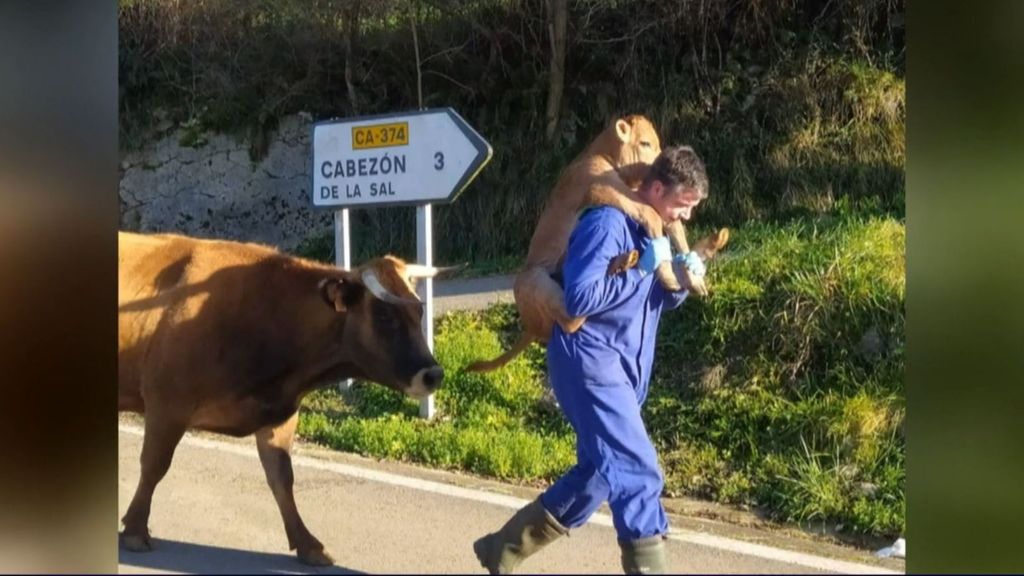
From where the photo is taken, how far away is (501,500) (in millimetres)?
4398

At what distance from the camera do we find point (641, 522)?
142 inches

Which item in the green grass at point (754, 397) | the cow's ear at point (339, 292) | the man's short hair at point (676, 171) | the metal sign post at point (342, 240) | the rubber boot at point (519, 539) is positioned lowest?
the rubber boot at point (519, 539)

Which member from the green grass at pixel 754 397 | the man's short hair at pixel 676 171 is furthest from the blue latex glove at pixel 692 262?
the green grass at pixel 754 397

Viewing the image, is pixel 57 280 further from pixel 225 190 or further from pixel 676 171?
pixel 676 171

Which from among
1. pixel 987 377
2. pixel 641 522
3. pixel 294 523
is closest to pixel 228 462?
pixel 294 523

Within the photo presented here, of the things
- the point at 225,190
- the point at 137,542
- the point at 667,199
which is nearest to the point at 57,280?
the point at 225,190

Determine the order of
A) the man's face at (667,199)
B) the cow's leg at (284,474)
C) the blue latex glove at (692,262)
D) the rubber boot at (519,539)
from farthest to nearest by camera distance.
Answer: the cow's leg at (284,474) < the rubber boot at (519,539) < the man's face at (667,199) < the blue latex glove at (692,262)

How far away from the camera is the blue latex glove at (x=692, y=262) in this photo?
3504 mm

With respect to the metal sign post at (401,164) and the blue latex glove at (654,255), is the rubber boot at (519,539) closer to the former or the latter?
the metal sign post at (401,164)

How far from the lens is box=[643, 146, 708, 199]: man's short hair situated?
12.2ft

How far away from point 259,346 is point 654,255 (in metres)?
1.55

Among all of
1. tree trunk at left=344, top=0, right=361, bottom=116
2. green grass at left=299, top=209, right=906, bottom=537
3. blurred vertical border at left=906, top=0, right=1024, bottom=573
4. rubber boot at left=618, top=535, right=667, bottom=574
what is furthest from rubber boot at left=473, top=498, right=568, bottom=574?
tree trunk at left=344, top=0, right=361, bottom=116

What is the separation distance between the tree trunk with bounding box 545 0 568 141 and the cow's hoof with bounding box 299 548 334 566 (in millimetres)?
1831

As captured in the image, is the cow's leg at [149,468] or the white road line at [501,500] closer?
the white road line at [501,500]
